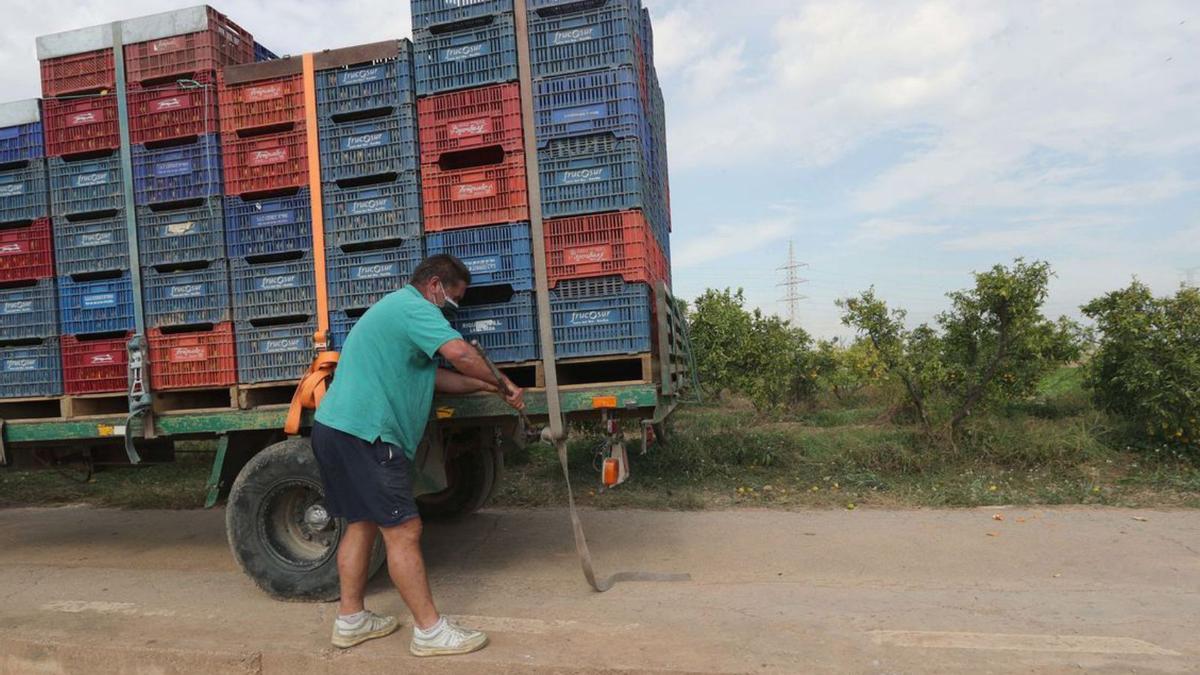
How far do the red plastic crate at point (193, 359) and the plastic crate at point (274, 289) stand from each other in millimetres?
193

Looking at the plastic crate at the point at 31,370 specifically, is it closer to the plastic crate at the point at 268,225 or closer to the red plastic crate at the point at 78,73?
the plastic crate at the point at 268,225

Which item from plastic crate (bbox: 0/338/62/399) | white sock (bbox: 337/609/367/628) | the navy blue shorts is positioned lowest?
white sock (bbox: 337/609/367/628)

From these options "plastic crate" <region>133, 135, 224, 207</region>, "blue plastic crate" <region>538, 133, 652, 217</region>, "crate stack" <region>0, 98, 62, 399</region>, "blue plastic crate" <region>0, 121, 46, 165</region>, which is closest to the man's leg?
"blue plastic crate" <region>538, 133, 652, 217</region>

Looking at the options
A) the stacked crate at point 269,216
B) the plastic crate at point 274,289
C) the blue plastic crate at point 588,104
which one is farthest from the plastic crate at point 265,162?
the blue plastic crate at point 588,104

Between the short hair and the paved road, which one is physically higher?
the short hair

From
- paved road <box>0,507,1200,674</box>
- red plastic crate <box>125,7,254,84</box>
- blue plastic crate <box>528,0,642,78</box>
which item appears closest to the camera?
paved road <box>0,507,1200,674</box>

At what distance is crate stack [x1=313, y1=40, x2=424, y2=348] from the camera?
13.9 feet

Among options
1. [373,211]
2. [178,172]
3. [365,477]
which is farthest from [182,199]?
[365,477]

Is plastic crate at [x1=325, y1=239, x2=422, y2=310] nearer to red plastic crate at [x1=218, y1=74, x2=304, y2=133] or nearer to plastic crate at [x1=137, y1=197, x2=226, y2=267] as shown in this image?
plastic crate at [x1=137, y1=197, x2=226, y2=267]

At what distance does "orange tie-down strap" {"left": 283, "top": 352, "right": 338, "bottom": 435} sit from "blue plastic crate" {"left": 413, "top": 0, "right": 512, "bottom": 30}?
1969 millimetres

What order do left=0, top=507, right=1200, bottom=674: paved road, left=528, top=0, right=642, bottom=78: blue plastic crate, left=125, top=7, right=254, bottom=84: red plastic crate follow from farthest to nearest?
left=125, top=7, right=254, bottom=84: red plastic crate < left=528, top=0, right=642, bottom=78: blue plastic crate < left=0, top=507, right=1200, bottom=674: paved road

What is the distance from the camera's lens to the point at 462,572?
4.69 m

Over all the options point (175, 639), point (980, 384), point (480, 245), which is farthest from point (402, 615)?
point (980, 384)

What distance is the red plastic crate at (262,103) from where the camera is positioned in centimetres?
434
